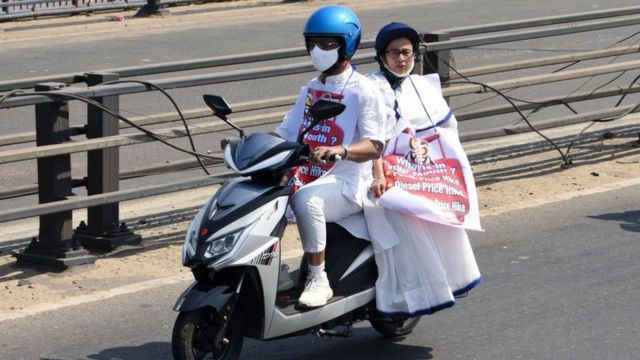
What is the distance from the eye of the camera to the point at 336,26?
587 centimetres

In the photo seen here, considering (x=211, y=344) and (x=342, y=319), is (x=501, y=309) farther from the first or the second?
(x=211, y=344)

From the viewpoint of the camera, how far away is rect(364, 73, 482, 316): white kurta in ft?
19.8

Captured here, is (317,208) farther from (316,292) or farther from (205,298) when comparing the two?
(205,298)

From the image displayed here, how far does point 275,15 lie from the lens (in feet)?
74.3

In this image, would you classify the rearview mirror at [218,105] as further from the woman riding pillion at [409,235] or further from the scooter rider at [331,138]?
→ the woman riding pillion at [409,235]

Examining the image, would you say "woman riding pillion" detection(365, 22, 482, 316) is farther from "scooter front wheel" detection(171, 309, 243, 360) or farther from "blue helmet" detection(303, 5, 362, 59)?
"scooter front wheel" detection(171, 309, 243, 360)

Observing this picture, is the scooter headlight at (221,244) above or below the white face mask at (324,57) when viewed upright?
below

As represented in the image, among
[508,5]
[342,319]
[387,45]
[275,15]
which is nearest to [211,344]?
[342,319]

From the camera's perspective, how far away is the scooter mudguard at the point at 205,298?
17.8 feet

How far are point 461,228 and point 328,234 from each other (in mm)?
643

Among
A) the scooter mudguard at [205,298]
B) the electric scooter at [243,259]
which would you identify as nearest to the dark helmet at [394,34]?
the electric scooter at [243,259]

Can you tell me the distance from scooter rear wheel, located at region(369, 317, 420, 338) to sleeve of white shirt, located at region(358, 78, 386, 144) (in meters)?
1.04

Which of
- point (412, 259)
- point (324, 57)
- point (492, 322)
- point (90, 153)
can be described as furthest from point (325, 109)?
point (90, 153)

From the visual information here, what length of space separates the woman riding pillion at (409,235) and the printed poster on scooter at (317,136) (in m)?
0.24
